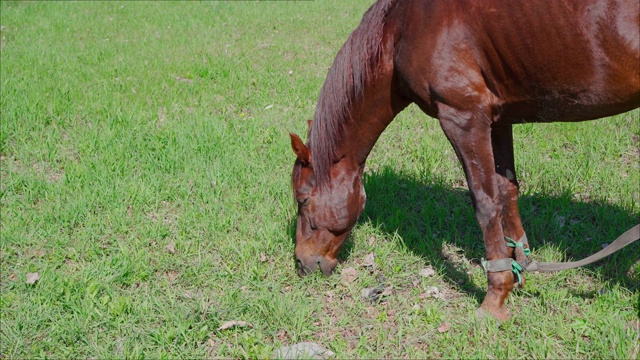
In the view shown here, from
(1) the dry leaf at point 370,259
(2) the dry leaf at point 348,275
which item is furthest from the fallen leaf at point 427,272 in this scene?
(2) the dry leaf at point 348,275

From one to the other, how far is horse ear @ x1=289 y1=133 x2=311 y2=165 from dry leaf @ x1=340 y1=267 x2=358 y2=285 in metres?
0.85

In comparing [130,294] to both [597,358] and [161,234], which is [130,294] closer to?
[161,234]

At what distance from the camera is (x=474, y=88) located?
3.18 meters

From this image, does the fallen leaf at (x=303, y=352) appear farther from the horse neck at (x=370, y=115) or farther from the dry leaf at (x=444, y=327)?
the horse neck at (x=370, y=115)

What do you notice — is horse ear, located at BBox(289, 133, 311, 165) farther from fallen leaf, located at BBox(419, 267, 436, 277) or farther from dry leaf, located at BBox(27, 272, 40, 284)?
dry leaf, located at BBox(27, 272, 40, 284)

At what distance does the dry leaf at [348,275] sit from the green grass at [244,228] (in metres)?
0.05

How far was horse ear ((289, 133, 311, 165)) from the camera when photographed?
12.3ft

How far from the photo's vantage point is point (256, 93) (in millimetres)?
7164

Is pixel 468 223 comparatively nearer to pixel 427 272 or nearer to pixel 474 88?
pixel 427 272

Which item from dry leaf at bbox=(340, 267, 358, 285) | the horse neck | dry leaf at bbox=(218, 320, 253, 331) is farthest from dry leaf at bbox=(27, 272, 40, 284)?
the horse neck

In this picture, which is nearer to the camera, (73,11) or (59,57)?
(59,57)

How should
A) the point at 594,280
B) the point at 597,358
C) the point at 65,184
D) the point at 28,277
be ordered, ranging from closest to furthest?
the point at 597,358 < the point at 594,280 < the point at 28,277 < the point at 65,184

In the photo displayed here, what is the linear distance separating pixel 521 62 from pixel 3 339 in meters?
3.39

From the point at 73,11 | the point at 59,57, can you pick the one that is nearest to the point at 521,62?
the point at 59,57
